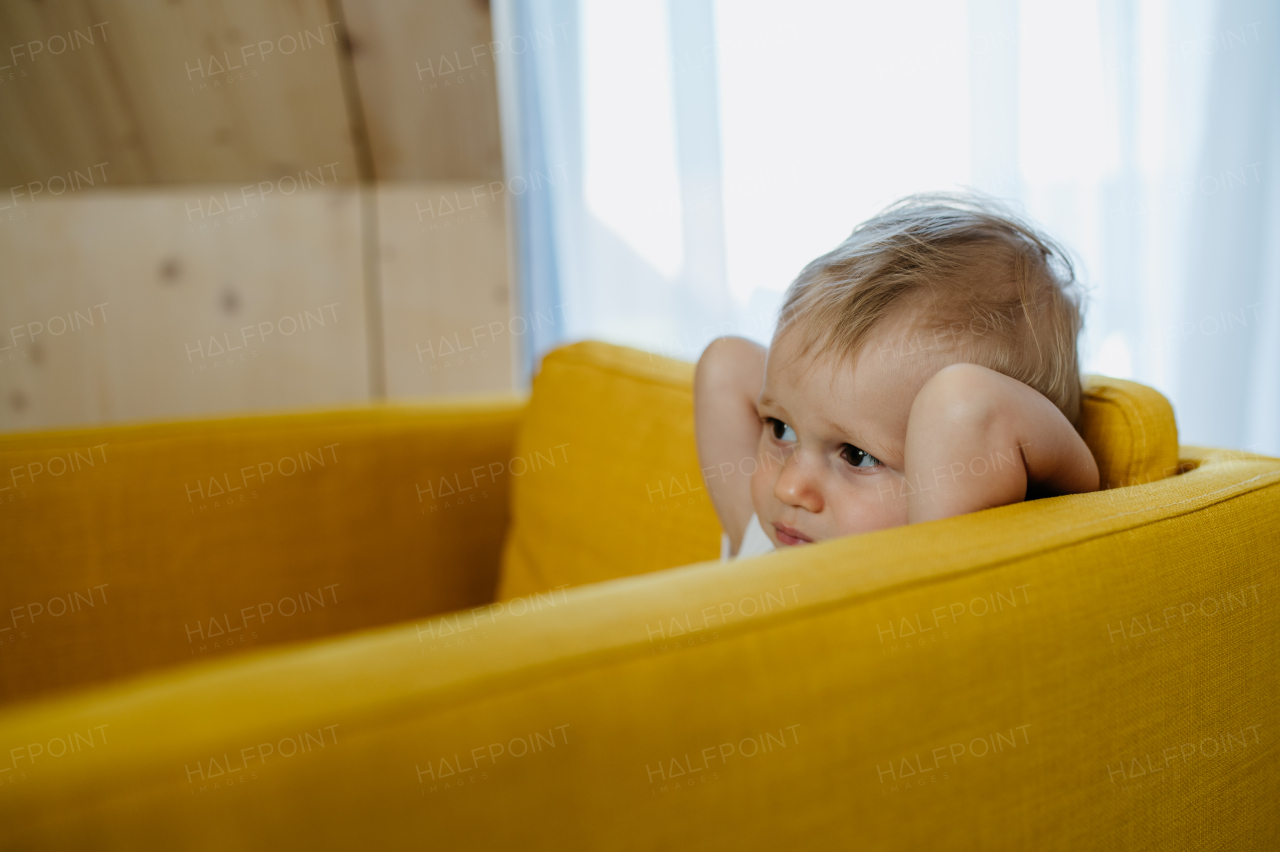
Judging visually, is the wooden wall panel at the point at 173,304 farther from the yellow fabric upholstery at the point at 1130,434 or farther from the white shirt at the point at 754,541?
the yellow fabric upholstery at the point at 1130,434

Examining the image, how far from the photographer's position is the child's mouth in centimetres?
76

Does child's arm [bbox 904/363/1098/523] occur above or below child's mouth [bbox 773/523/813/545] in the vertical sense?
above

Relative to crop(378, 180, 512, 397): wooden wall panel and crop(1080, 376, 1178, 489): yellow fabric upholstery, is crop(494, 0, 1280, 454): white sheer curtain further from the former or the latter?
crop(378, 180, 512, 397): wooden wall panel

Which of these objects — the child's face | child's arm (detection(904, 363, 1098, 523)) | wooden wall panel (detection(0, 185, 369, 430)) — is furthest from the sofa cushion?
wooden wall panel (detection(0, 185, 369, 430))

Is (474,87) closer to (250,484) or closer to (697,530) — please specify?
(250,484)

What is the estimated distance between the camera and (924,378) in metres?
0.68

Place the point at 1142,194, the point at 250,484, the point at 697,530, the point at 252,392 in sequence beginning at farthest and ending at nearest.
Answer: the point at 252,392, the point at 1142,194, the point at 250,484, the point at 697,530

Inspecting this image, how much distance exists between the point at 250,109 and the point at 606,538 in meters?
1.50

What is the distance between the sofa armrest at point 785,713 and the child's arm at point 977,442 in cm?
3

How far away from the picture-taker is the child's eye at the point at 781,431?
0.83m

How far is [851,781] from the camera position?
1.42 ft

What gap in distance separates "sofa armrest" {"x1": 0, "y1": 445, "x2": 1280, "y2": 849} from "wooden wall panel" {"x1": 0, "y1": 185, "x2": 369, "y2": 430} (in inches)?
74.5

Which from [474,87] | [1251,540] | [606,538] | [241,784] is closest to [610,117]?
[474,87]

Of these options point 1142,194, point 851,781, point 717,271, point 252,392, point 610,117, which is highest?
point 610,117
